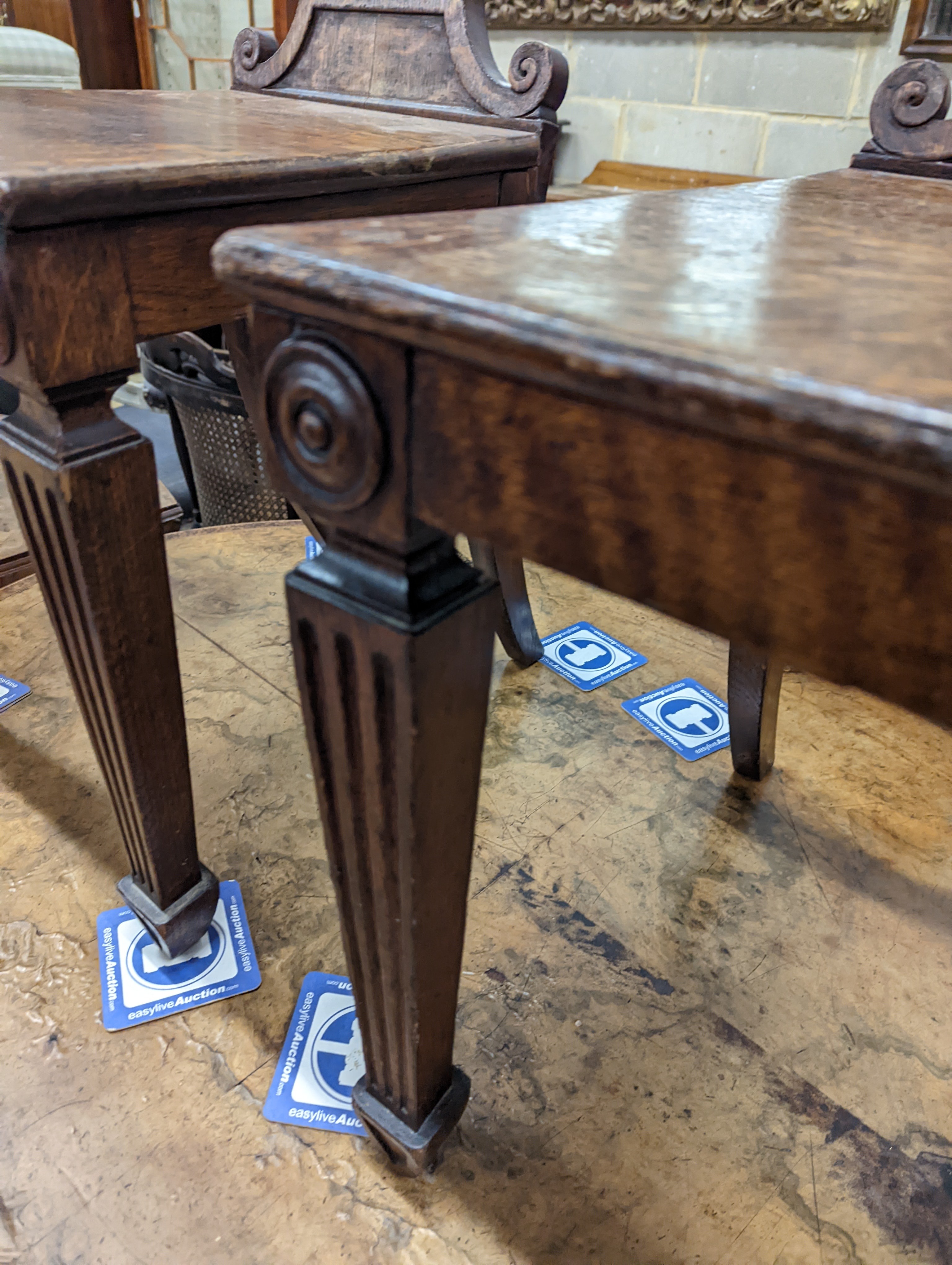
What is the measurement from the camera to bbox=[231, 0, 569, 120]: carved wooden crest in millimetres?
1003

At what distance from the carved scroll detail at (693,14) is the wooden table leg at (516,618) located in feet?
4.37

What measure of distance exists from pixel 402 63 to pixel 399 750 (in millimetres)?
1033

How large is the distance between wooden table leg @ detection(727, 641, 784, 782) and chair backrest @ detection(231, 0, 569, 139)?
2.12 feet

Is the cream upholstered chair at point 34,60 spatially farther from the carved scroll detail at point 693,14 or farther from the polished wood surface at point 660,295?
the polished wood surface at point 660,295

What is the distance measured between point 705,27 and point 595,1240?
2261 mm

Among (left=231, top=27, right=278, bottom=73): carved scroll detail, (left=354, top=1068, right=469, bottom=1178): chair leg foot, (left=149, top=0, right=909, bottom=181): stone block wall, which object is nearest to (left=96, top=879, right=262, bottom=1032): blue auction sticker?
(left=354, top=1068, right=469, bottom=1178): chair leg foot

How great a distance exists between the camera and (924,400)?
25 cm

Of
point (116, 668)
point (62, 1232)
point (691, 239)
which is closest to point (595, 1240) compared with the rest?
point (62, 1232)

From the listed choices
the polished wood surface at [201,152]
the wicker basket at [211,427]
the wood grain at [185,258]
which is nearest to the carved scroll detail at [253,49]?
the polished wood surface at [201,152]

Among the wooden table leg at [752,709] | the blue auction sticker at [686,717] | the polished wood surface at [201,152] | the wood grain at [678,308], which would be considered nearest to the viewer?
the wood grain at [678,308]

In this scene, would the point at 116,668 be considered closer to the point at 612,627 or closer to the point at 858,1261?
the point at 858,1261

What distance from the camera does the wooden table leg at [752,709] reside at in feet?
3.14

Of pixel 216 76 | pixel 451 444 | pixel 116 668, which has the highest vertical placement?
pixel 216 76

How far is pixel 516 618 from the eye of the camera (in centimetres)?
120
